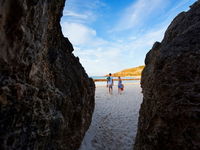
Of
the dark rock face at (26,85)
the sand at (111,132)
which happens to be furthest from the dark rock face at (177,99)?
the dark rock face at (26,85)

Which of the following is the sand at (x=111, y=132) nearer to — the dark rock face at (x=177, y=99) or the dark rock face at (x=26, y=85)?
the dark rock face at (x=26, y=85)

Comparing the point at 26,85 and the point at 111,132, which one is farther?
the point at 111,132

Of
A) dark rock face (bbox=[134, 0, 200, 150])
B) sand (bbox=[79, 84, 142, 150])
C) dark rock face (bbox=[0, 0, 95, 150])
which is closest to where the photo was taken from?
dark rock face (bbox=[0, 0, 95, 150])

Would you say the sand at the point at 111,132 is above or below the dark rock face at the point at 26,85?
below

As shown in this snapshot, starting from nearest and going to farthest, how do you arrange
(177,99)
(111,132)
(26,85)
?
1. (26,85)
2. (177,99)
3. (111,132)

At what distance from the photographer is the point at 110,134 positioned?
444 cm

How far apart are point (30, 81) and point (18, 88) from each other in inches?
13.0

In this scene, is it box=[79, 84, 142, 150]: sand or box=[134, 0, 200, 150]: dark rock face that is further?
box=[79, 84, 142, 150]: sand

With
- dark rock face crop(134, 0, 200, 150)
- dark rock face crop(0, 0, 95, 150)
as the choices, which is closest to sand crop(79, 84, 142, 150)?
dark rock face crop(0, 0, 95, 150)

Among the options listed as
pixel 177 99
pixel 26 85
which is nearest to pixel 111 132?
pixel 177 99

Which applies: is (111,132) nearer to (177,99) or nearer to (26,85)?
(177,99)

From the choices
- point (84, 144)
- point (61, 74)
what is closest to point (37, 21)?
point (61, 74)

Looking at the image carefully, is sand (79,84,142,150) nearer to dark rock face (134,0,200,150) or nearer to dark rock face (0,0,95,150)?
dark rock face (0,0,95,150)

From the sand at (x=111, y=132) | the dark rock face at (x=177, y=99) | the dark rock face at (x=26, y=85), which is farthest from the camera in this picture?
the sand at (x=111, y=132)
